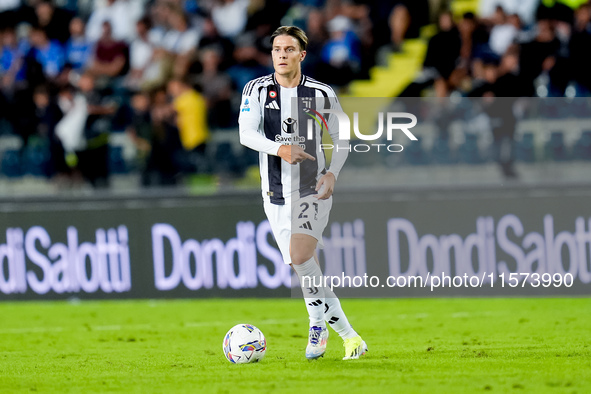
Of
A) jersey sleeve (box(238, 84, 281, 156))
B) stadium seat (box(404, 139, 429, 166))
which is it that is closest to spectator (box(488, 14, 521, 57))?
stadium seat (box(404, 139, 429, 166))

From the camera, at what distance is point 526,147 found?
11.0 metres

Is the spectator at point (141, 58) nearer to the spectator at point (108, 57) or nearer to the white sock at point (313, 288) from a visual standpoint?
the spectator at point (108, 57)

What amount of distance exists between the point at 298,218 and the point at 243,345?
1.03m

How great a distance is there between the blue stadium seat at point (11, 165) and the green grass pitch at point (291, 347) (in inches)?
68.1

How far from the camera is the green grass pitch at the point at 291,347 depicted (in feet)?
20.1

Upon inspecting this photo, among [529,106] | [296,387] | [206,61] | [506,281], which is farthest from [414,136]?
[296,387]

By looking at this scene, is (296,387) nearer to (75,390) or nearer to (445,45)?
(75,390)

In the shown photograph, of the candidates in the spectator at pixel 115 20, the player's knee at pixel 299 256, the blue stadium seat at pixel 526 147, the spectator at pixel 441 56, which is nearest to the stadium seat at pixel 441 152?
the blue stadium seat at pixel 526 147

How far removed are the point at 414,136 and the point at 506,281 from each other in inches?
80.9

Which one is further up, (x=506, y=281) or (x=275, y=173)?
(x=275, y=173)

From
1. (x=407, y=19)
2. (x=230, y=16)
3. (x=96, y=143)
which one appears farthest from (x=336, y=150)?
(x=230, y=16)

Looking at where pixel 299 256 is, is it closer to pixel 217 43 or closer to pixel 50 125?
pixel 50 125

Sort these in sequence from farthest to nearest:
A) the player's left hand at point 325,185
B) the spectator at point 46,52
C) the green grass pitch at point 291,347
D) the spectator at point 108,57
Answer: the spectator at point 46,52, the spectator at point 108,57, the player's left hand at point 325,185, the green grass pitch at point 291,347

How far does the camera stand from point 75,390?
244 inches
